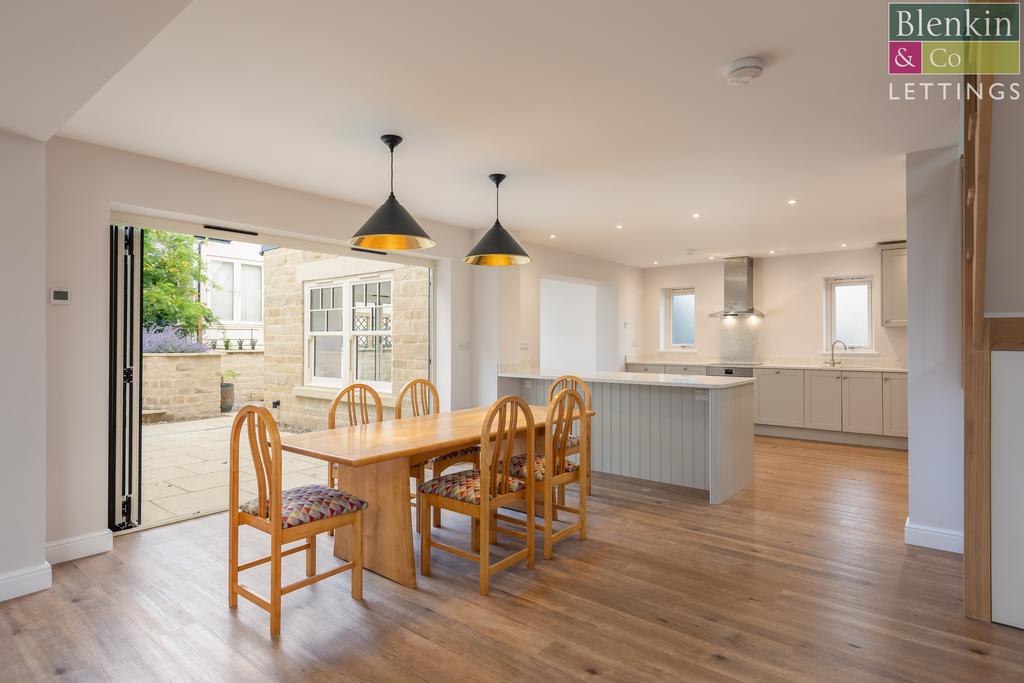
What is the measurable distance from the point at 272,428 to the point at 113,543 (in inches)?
79.8

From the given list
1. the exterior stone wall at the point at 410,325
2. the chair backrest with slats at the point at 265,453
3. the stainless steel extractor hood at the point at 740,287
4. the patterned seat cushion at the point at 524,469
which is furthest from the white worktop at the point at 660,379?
the chair backrest with slats at the point at 265,453

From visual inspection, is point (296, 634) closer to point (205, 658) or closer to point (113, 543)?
point (205, 658)

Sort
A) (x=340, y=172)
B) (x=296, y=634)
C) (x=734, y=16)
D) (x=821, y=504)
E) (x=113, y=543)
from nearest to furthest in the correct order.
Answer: (x=734, y=16) < (x=296, y=634) < (x=113, y=543) < (x=340, y=172) < (x=821, y=504)

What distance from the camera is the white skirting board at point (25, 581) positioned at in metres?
2.64

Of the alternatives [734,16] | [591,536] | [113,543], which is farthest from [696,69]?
[113,543]

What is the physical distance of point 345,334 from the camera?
680 cm

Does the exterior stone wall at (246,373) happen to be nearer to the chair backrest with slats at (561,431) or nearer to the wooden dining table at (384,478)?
the wooden dining table at (384,478)

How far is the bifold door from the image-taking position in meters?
3.43

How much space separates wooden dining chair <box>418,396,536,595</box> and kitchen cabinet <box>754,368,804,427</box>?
512 cm

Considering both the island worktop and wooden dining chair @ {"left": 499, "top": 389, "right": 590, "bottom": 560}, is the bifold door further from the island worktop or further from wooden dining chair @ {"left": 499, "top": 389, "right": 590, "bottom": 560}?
the island worktop

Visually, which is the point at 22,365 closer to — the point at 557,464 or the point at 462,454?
the point at 462,454

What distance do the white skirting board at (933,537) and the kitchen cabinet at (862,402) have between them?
11.2 feet

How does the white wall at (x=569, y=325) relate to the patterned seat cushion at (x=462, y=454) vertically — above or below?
above

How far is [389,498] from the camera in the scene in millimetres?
2852
